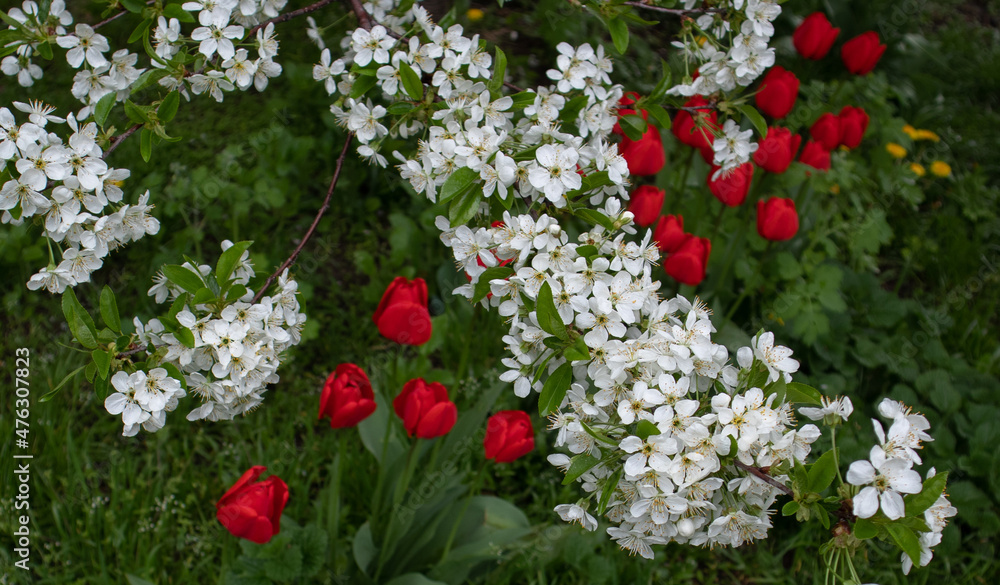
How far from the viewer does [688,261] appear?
6.59ft

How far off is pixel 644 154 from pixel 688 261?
35 centimetres

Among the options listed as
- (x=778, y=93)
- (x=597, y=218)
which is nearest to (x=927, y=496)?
(x=597, y=218)

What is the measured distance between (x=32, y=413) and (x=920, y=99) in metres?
4.48

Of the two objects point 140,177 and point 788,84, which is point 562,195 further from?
point 140,177

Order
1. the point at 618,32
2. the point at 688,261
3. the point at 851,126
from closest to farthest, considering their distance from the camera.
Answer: the point at 618,32 → the point at 688,261 → the point at 851,126

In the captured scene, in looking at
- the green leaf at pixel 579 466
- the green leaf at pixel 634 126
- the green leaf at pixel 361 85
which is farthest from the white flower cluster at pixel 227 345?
the green leaf at pixel 634 126

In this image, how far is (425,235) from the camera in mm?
2977

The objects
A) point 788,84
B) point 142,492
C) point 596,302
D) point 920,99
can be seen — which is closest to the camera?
point 596,302

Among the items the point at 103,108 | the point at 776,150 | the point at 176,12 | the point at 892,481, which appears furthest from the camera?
the point at 776,150

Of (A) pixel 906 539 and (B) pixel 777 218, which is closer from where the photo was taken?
(A) pixel 906 539

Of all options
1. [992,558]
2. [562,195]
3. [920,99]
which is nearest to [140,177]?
[562,195]

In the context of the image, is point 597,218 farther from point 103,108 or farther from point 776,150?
point 776,150

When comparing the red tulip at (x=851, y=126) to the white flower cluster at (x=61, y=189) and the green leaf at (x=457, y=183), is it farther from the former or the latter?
the white flower cluster at (x=61, y=189)

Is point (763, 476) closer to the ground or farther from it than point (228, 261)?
closer to the ground
